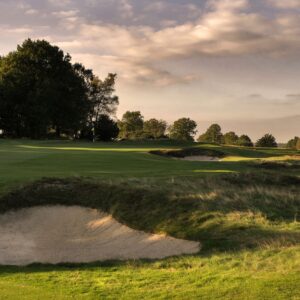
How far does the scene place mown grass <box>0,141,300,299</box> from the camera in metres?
8.70

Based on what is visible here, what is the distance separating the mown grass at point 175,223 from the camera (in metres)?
8.70

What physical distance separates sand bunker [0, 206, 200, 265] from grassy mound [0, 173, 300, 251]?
42 cm

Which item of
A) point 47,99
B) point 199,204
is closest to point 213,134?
point 47,99

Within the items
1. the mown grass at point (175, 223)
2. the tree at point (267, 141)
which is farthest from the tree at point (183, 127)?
the mown grass at point (175, 223)

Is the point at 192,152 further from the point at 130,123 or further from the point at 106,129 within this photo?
the point at 130,123

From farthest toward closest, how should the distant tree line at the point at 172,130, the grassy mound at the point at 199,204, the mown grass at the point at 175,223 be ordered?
the distant tree line at the point at 172,130, the grassy mound at the point at 199,204, the mown grass at the point at 175,223

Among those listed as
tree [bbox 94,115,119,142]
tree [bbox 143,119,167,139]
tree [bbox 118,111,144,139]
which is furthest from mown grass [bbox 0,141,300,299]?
tree [bbox 143,119,167,139]

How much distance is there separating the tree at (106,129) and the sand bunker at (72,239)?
200 feet

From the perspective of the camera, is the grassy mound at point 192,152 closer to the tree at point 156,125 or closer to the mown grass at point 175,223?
the mown grass at point 175,223

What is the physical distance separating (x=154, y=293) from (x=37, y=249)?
750 centimetres

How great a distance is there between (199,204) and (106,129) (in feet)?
209

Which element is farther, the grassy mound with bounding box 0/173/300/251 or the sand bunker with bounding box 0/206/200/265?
the sand bunker with bounding box 0/206/200/265

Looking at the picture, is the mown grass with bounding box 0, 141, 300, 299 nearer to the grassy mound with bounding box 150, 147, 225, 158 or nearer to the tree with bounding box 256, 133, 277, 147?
the grassy mound with bounding box 150, 147, 225, 158

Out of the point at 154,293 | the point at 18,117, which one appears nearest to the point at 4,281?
the point at 154,293
